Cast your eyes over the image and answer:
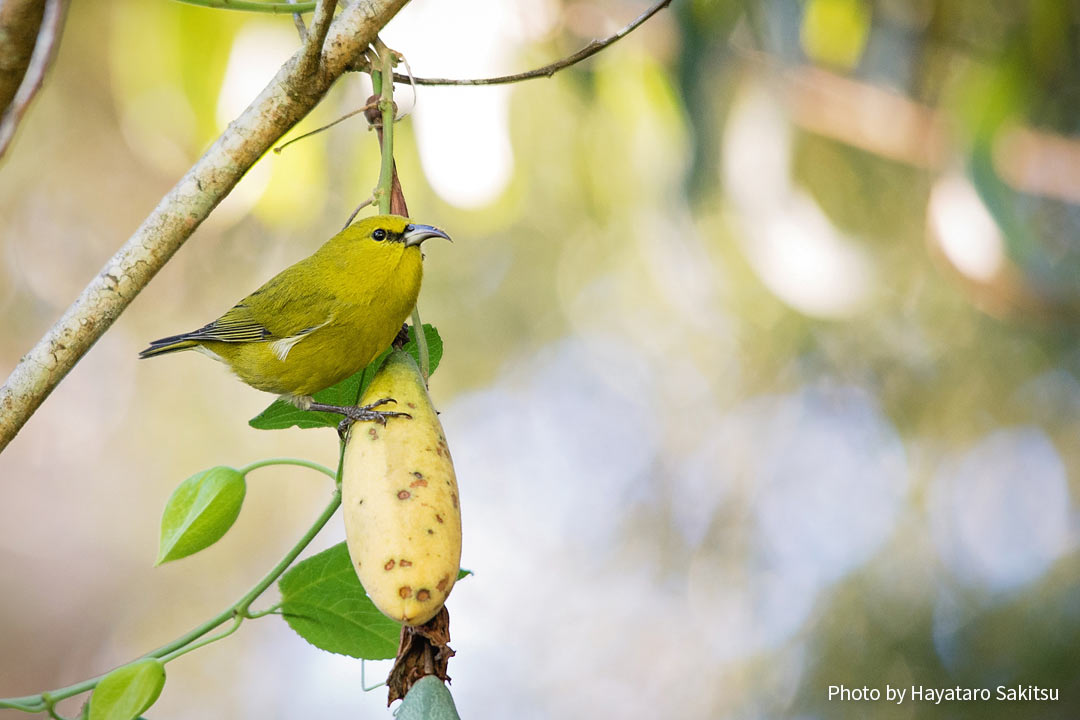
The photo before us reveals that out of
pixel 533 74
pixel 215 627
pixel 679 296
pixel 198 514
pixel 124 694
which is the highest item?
pixel 679 296

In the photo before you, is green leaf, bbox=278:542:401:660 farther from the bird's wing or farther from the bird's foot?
the bird's wing

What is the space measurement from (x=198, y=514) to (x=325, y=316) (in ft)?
3.12

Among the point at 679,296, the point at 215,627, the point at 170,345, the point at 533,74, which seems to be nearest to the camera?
the point at 215,627

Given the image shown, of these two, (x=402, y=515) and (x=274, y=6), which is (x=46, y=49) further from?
(x=402, y=515)

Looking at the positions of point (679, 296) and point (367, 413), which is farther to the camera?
point (679, 296)

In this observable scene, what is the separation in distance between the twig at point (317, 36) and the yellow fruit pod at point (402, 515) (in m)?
0.52

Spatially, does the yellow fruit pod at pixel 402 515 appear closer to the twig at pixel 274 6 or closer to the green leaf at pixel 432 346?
the green leaf at pixel 432 346

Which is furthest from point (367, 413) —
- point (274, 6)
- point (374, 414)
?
point (274, 6)

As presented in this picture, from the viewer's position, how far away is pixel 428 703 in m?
1.23

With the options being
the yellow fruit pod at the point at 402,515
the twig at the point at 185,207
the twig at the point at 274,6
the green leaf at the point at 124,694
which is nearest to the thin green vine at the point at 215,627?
the green leaf at the point at 124,694

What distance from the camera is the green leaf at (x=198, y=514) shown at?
1528mm

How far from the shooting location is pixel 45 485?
8.68 m

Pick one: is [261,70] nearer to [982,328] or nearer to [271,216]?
[271,216]

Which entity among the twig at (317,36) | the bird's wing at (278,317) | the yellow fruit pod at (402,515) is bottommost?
the yellow fruit pod at (402,515)
